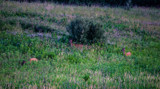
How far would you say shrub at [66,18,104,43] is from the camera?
8.65 meters

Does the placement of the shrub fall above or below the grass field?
above

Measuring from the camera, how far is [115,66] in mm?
6148

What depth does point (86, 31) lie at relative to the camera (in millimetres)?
8711

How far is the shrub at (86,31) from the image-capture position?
8.65 meters

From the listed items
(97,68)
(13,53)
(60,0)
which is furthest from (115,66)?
(60,0)

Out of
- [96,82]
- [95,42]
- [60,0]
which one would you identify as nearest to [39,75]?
[96,82]

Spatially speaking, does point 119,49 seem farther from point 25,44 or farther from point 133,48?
point 25,44

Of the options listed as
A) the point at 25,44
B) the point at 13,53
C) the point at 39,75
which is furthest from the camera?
the point at 25,44

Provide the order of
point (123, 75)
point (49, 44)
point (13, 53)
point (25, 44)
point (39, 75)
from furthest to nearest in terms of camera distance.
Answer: point (49, 44) < point (25, 44) < point (13, 53) < point (123, 75) < point (39, 75)

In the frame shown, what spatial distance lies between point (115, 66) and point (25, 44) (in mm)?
3997

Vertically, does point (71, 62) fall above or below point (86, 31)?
below

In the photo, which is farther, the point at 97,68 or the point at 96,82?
the point at 97,68

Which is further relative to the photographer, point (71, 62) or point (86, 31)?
point (86, 31)

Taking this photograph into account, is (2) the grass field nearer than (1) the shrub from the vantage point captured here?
Yes
